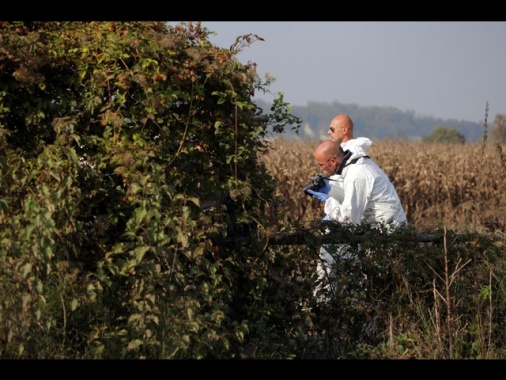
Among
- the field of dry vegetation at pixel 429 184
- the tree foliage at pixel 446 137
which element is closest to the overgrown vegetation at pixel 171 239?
the field of dry vegetation at pixel 429 184

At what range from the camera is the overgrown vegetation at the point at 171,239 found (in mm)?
5402

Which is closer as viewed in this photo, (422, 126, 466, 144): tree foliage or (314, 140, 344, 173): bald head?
A: (314, 140, 344, 173): bald head

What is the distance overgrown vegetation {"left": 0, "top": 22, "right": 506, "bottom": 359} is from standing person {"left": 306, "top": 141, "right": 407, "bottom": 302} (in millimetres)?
1142

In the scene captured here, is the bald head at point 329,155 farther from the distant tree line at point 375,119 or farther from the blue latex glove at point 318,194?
the distant tree line at point 375,119

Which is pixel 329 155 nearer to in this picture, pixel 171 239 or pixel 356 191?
pixel 356 191

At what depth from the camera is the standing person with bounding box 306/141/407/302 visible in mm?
7906

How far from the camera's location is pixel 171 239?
5.76 meters

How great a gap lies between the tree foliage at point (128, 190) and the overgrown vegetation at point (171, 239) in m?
0.01

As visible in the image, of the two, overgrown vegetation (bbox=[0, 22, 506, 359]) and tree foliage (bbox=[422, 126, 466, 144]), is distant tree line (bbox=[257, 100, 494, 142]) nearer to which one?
tree foliage (bbox=[422, 126, 466, 144])

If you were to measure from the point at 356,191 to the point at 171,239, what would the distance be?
272cm

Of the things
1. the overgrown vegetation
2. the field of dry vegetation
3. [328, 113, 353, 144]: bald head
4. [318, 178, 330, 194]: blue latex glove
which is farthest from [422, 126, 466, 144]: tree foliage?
the overgrown vegetation

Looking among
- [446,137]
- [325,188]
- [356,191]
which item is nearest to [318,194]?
[325,188]
